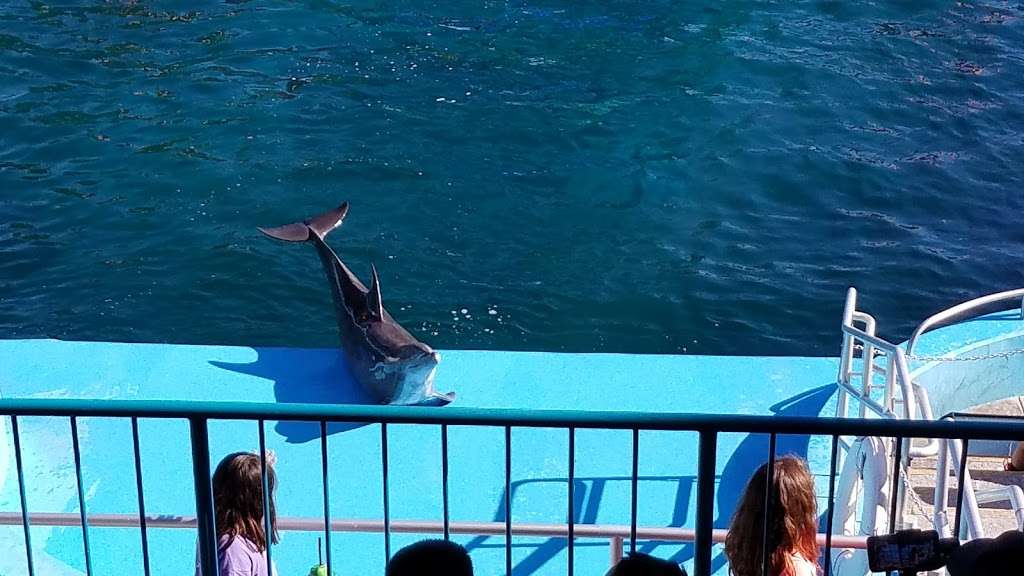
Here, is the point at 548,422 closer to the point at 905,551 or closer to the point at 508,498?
the point at 508,498

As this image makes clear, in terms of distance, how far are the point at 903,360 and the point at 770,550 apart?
221 centimetres

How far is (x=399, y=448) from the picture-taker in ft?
24.3

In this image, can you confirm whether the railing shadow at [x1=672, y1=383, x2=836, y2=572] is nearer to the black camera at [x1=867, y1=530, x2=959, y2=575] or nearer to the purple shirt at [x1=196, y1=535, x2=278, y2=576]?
the purple shirt at [x1=196, y1=535, x2=278, y2=576]

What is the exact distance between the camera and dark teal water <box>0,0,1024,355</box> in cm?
1176

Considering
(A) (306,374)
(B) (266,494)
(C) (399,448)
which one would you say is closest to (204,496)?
(B) (266,494)

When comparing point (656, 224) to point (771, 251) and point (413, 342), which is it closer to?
point (771, 251)

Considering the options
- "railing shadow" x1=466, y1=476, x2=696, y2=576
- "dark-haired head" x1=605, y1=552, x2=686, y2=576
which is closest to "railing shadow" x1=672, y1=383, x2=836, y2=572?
"railing shadow" x1=466, y1=476, x2=696, y2=576

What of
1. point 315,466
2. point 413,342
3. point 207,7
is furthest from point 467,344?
point 207,7

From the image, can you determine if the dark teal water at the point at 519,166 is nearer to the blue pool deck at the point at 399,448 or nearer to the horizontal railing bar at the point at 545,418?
the blue pool deck at the point at 399,448

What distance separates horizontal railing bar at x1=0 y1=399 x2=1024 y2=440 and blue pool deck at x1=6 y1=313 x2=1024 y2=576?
3037mm

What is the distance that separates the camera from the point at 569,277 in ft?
39.2

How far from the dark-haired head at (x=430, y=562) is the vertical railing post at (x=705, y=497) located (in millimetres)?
943

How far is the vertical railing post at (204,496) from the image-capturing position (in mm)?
3486

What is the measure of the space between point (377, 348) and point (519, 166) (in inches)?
262
